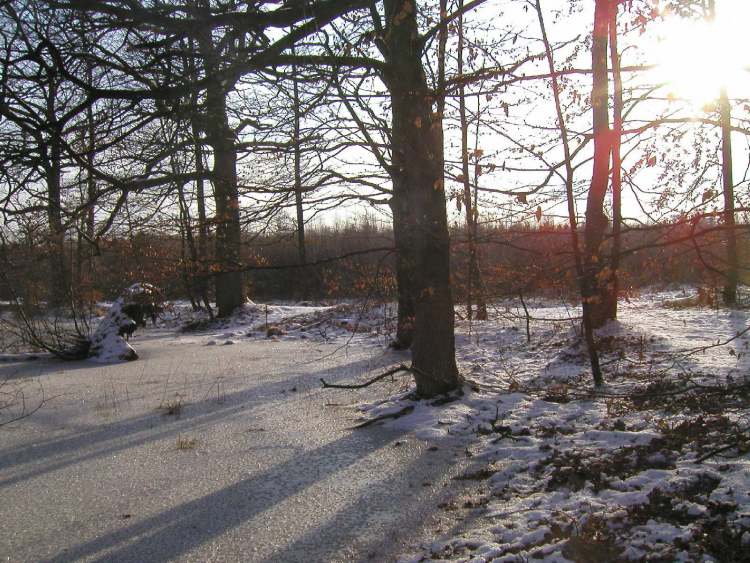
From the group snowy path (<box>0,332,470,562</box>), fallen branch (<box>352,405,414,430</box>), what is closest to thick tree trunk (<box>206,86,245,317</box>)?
snowy path (<box>0,332,470,562</box>)

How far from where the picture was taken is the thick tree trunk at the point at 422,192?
610 cm

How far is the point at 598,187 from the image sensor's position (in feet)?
33.5

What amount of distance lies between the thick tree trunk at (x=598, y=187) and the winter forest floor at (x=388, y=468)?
2.58 ft

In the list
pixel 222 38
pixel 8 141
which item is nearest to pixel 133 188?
pixel 8 141

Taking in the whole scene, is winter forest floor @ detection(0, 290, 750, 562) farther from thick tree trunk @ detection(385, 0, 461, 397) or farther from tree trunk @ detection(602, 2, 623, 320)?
tree trunk @ detection(602, 2, 623, 320)

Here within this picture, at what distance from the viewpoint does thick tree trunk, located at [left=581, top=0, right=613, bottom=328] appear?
539 centimetres

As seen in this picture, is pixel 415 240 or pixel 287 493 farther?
pixel 415 240

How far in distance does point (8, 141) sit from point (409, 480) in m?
4.29

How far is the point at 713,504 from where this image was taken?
10.5 ft

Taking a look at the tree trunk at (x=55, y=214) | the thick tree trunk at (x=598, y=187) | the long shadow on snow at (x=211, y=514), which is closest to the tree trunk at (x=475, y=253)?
the thick tree trunk at (x=598, y=187)

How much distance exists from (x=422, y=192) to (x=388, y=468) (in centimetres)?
284

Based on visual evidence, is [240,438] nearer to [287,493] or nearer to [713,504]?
[287,493]

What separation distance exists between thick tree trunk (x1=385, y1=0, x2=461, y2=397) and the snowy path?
1.15m

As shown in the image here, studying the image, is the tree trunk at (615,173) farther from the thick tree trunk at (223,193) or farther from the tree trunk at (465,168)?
the thick tree trunk at (223,193)
